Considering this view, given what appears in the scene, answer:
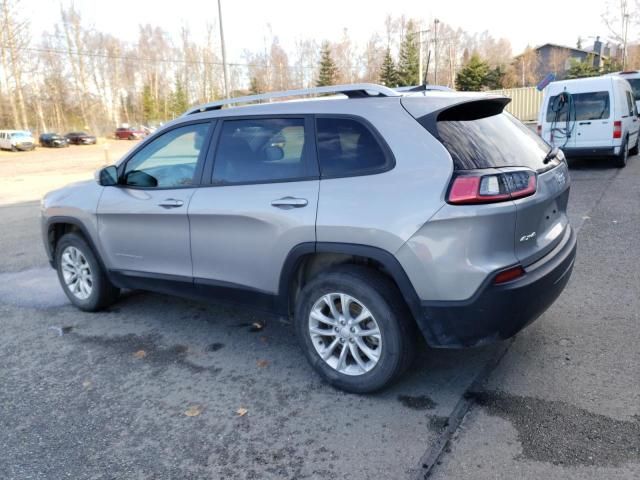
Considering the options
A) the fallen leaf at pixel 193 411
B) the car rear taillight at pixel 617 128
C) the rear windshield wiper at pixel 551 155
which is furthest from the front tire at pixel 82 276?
the car rear taillight at pixel 617 128

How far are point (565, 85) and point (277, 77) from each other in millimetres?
59017

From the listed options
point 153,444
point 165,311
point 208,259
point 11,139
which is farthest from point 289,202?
point 11,139

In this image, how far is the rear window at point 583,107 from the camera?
11438 mm

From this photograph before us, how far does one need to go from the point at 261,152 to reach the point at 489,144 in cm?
144

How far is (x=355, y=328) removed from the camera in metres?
3.16

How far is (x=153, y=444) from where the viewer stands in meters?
2.83

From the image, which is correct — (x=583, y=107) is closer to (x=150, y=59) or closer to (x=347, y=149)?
(x=347, y=149)

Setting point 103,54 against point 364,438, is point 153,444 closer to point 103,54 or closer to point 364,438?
point 364,438

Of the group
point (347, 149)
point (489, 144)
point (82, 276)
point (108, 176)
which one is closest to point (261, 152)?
point (347, 149)

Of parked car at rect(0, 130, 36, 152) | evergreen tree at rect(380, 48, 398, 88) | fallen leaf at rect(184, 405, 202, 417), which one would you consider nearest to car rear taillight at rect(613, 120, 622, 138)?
fallen leaf at rect(184, 405, 202, 417)

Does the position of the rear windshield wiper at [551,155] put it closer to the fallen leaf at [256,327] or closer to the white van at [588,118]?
the fallen leaf at [256,327]

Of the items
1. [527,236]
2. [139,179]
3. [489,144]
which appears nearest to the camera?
[527,236]

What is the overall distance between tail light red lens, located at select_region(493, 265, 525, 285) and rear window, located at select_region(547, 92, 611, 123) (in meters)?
10.3

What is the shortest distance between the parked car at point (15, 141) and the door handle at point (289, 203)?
46936mm
